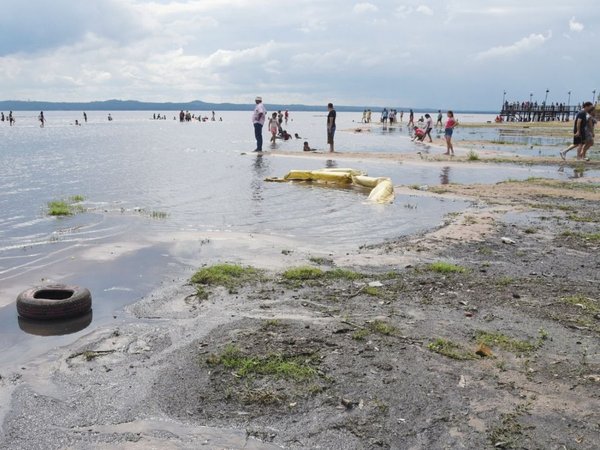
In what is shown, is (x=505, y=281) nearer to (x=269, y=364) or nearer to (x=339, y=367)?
(x=339, y=367)

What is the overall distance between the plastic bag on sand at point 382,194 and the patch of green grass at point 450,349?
980 centimetres

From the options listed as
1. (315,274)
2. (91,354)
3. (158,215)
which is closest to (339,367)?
(91,354)

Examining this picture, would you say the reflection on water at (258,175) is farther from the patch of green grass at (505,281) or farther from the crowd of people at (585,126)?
the crowd of people at (585,126)

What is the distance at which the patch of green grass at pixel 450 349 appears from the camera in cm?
559

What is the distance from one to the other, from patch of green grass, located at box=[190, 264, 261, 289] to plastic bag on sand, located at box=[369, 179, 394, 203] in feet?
25.1

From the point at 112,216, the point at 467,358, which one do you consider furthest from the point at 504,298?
the point at 112,216

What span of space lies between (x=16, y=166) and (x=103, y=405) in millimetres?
24184

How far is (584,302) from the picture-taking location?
23.3 ft

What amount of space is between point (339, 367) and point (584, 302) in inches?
146

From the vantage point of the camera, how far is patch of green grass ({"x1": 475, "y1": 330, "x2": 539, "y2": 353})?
5.76 meters

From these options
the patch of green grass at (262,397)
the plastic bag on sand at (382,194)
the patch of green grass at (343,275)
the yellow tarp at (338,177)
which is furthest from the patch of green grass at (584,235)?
the patch of green grass at (262,397)

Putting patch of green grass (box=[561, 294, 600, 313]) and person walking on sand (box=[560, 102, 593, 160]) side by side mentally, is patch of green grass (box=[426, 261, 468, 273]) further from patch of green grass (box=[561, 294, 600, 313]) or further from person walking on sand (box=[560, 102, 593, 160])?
person walking on sand (box=[560, 102, 593, 160])

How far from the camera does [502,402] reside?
475 centimetres

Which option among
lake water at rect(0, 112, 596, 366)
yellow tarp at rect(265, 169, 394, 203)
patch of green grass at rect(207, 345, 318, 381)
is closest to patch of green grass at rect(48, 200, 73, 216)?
lake water at rect(0, 112, 596, 366)
